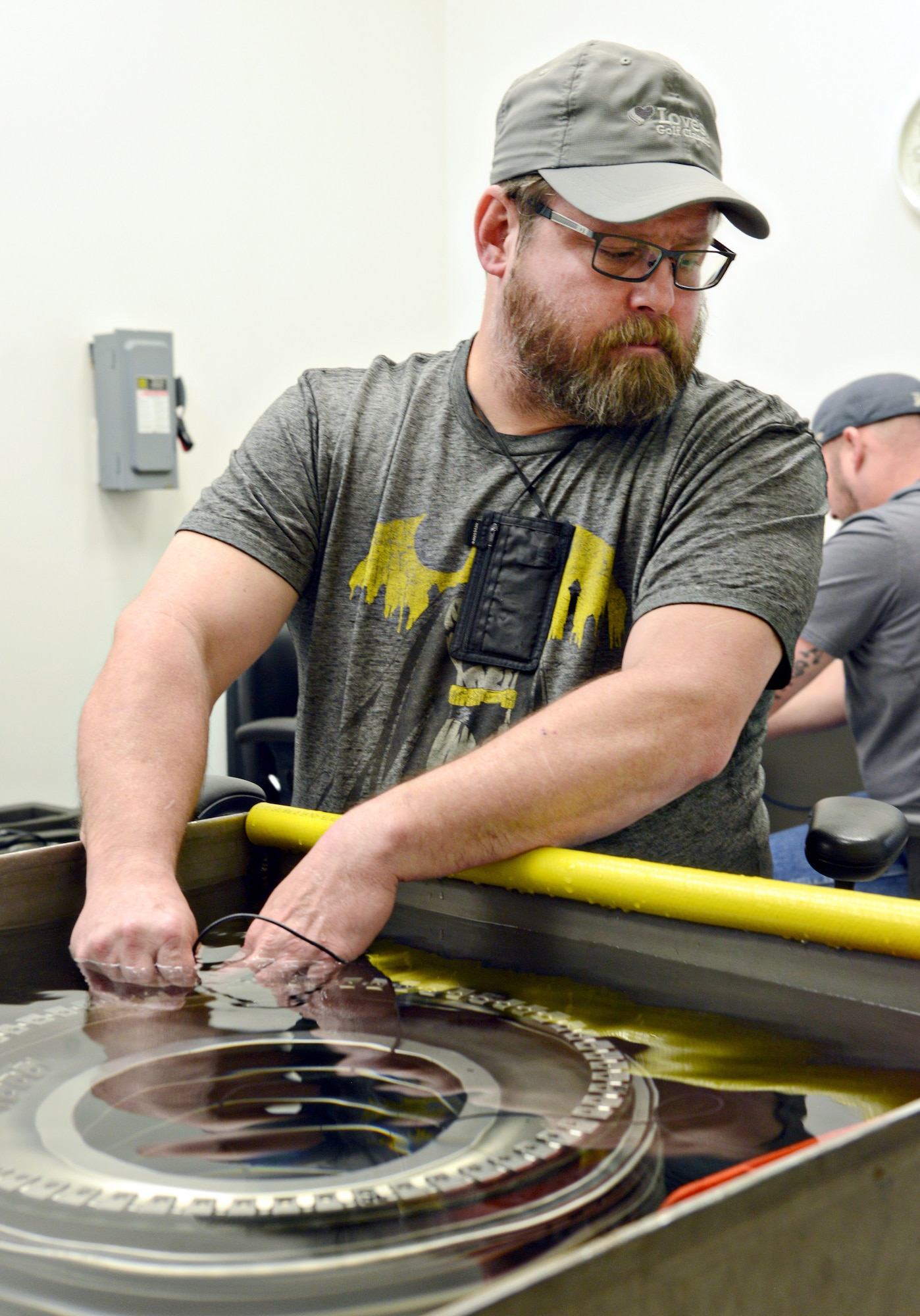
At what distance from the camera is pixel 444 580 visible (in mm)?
1348

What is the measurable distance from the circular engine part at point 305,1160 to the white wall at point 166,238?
2461mm

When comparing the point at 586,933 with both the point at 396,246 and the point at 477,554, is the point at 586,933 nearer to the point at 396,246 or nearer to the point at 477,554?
the point at 477,554

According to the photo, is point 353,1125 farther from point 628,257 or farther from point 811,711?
point 811,711

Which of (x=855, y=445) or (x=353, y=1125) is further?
(x=855, y=445)

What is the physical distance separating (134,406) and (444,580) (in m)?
1.96

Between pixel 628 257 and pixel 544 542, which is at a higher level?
pixel 628 257

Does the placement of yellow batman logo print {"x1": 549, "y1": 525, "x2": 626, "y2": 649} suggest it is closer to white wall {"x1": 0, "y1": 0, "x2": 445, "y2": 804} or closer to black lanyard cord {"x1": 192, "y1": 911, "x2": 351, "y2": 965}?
black lanyard cord {"x1": 192, "y1": 911, "x2": 351, "y2": 965}

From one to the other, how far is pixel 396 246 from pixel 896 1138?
11.7 ft

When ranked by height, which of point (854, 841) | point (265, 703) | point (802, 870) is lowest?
point (802, 870)

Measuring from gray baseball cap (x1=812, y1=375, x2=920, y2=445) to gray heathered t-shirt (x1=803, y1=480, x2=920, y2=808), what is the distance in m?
0.27

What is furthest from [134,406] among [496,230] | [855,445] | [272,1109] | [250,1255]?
[250,1255]

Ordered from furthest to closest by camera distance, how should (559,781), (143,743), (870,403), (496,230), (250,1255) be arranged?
1. (870,403)
2. (496,230)
3. (143,743)
4. (559,781)
5. (250,1255)

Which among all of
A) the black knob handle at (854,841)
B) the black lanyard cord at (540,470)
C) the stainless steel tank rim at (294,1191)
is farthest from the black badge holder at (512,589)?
the stainless steel tank rim at (294,1191)

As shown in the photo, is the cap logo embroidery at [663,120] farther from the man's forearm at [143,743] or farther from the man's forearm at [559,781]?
the man's forearm at [143,743]
